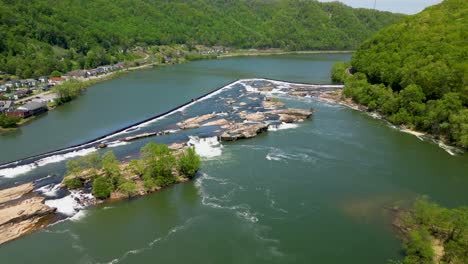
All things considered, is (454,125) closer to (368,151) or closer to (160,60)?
(368,151)

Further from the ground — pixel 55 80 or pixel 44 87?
pixel 55 80

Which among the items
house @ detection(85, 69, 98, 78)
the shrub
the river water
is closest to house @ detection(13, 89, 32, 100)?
the river water

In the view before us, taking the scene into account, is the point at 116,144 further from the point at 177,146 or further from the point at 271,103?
the point at 271,103

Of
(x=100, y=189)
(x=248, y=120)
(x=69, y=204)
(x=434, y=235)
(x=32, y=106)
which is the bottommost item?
(x=69, y=204)

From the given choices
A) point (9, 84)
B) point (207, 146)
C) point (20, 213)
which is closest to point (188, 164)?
point (207, 146)

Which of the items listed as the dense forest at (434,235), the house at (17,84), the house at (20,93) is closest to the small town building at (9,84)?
the house at (17,84)

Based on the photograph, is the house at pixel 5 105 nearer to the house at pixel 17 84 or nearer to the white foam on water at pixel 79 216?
the house at pixel 17 84
